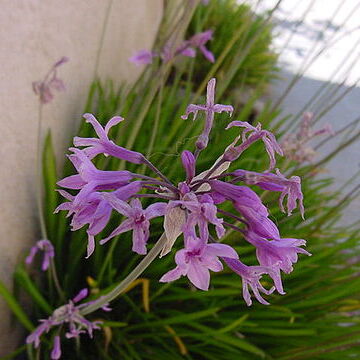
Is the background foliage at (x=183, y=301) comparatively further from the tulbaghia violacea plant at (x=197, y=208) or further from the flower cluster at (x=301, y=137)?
the tulbaghia violacea plant at (x=197, y=208)

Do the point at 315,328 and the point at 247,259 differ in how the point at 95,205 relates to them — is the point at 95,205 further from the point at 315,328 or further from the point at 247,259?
the point at 315,328

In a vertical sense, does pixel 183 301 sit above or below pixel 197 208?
below

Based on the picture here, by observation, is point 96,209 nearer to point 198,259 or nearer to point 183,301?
point 198,259

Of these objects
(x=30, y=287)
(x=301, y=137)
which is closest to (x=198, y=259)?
(x=301, y=137)

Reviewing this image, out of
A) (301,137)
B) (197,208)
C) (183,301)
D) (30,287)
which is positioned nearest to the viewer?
(197,208)

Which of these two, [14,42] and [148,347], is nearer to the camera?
[14,42]

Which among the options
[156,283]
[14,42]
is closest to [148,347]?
[156,283]

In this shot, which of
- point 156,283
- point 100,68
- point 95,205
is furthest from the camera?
point 100,68

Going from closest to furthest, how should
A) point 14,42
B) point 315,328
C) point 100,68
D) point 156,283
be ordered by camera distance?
point 14,42, point 156,283, point 315,328, point 100,68
